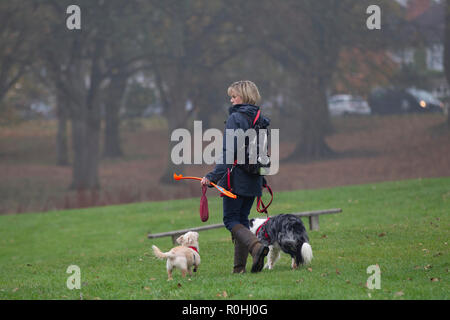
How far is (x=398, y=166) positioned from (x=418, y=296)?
96.7ft

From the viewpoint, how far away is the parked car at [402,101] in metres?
41.1

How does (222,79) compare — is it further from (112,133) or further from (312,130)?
(112,133)

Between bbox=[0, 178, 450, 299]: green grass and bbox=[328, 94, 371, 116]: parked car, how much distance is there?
2476 centimetres

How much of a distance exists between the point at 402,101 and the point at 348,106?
6.09 m

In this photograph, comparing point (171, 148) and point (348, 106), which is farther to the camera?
point (348, 106)

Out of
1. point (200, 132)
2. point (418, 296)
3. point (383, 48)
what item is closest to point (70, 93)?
point (200, 132)

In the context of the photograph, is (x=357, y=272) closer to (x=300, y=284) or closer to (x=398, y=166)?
(x=300, y=284)

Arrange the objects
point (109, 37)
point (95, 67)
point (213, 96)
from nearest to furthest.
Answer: point (109, 37), point (95, 67), point (213, 96)

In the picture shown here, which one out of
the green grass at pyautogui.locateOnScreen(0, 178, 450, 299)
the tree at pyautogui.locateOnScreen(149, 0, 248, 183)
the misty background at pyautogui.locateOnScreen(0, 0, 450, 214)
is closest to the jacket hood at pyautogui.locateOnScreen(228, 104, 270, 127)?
the green grass at pyautogui.locateOnScreen(0, 178, 450, 299)

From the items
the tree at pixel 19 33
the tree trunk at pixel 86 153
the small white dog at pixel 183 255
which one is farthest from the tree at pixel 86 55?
the small white dog at pixel 183 255

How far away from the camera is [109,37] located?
98.7ft

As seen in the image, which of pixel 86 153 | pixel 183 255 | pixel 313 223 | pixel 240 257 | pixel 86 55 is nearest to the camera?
pixel 183 255

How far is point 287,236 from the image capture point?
8.20 meters

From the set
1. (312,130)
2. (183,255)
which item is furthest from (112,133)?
(183,255)
